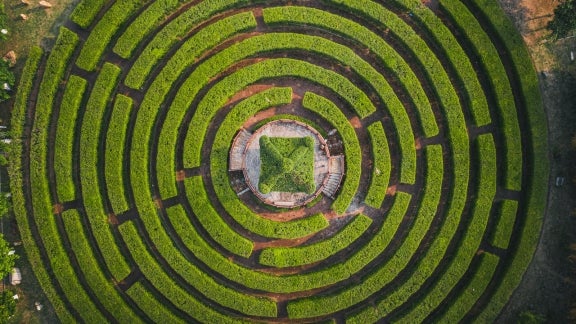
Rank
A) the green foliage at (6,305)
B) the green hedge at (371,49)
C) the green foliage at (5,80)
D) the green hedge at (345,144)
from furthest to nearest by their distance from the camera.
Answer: the green hedge at (371,49) → the green hedge at (345,144) → the green foliage at (5,80) → the green foliage at (6,305)

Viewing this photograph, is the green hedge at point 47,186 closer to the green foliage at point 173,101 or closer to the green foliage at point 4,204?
the green foliage at point 4,204

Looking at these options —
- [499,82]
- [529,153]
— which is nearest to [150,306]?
[529,153]

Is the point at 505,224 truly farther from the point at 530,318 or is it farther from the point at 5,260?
the point at 5,260

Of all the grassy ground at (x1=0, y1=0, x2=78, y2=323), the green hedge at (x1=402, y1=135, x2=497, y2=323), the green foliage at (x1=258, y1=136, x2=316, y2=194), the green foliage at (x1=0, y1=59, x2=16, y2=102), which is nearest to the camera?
the green foliage at (x1=258, y1=136, x2=316, y2=194)

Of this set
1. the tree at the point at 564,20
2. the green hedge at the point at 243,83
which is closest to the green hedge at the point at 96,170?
the green hedge at the point at 243,83

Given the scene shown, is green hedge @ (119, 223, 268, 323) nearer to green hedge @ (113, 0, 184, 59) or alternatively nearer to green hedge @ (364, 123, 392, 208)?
green hedge @ (364, 123, 392, 208)

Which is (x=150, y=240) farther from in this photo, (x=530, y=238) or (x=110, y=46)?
(x=530, y=238)

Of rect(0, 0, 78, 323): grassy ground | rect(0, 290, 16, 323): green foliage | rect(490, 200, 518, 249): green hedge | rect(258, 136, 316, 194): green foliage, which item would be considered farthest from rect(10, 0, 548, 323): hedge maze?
rect(258, 136, 316, 194): green foliage
